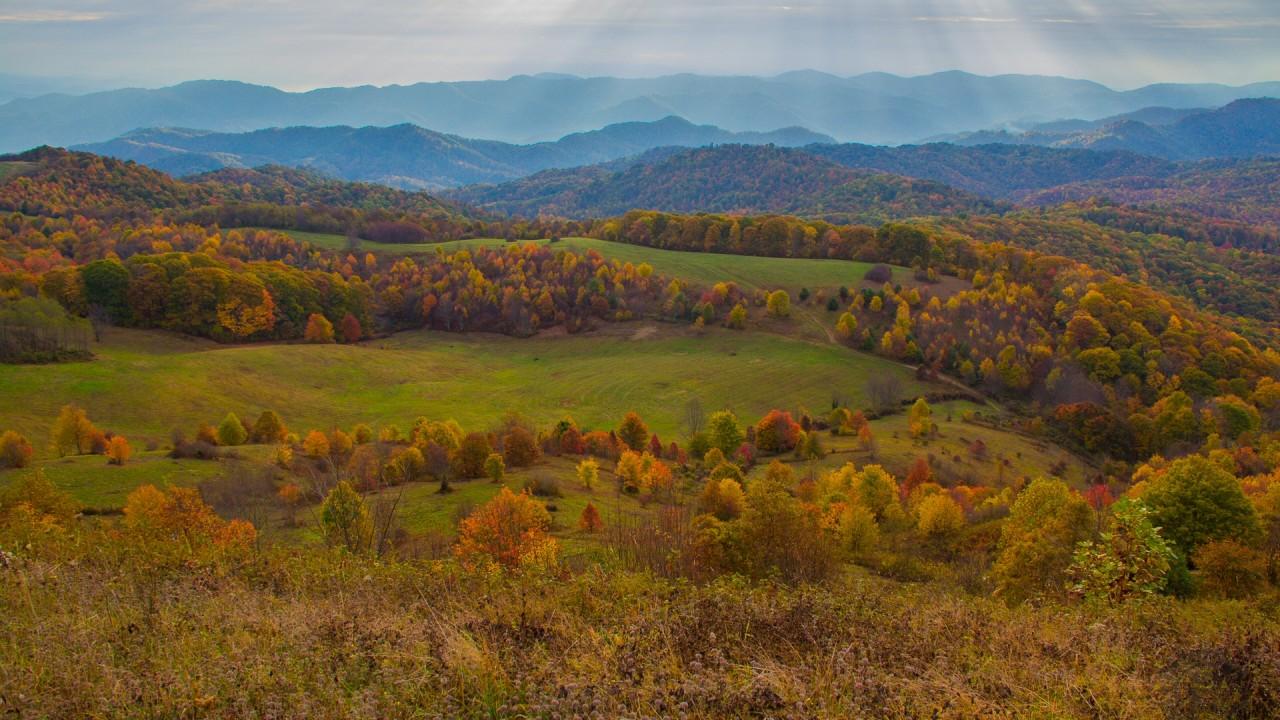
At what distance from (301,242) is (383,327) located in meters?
42.2

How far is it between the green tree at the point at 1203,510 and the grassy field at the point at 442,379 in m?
52.4

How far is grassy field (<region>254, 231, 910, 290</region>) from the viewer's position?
129m

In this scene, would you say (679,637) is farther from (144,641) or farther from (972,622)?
(144,641)

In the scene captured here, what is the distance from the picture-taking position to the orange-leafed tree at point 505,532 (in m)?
25.2

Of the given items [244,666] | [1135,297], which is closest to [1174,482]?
[244,666]

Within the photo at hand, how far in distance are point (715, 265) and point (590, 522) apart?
104m

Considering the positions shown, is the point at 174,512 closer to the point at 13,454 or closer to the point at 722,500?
the point at 13,454

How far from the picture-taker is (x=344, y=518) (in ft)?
68.4

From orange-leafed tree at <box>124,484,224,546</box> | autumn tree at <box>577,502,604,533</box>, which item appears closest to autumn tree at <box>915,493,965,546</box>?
autumn tree at <box>577,502,604,533</box>

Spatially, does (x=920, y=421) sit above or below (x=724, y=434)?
below

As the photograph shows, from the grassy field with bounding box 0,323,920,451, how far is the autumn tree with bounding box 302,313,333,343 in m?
7.10

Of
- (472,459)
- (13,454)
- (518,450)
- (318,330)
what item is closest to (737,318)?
(518,450)

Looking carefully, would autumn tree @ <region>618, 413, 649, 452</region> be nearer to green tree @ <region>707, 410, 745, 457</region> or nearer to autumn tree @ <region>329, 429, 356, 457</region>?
green tree @ <region>707, 410, 745, 457</region>

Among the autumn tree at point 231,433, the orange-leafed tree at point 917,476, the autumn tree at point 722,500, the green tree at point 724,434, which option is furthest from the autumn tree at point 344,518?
the green tree at point 724,434
